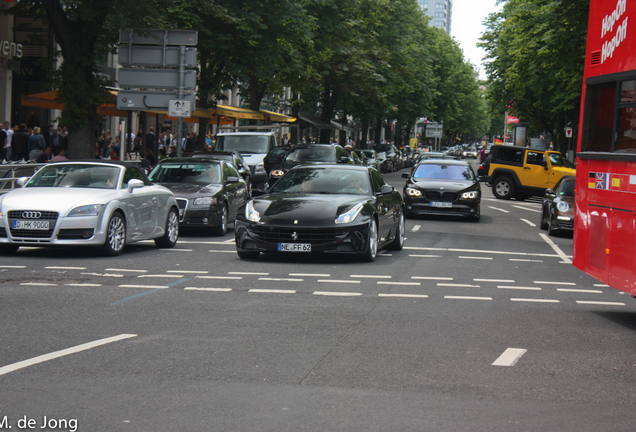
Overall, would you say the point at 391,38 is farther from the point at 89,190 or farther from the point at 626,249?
the point at 626,249

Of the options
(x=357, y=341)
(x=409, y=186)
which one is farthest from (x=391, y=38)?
(x=357, y=341)

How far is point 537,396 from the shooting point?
545 cm

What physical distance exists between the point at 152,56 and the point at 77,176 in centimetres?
1050

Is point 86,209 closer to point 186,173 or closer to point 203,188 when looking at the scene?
point 203,188

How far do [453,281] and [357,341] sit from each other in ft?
14.5

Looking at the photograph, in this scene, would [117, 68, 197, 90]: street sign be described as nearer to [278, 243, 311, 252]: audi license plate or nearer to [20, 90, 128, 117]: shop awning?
[20, 90, 128, 117]: shop awning

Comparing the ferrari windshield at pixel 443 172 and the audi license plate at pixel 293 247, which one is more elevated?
the ferrari windshield at pixel 443 172

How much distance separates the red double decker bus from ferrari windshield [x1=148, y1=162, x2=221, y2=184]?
9.97 m

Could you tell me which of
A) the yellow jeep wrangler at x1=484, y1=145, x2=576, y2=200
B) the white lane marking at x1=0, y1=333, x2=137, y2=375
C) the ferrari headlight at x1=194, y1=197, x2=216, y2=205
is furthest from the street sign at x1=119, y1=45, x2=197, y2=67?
the white lane marking at x1=0, y1=333, x2=137, y2=375

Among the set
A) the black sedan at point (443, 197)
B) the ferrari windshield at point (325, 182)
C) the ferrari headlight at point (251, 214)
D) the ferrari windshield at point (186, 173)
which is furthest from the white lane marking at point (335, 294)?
the black sedan at point (443, 197)

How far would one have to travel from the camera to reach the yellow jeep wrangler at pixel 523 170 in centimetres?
3328

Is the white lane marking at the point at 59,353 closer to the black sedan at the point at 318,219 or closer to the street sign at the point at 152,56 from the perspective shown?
the black sedan at the point at 318,219

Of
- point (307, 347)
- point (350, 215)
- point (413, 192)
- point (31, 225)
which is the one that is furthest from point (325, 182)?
point (413, 192)

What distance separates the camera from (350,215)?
492 inches
